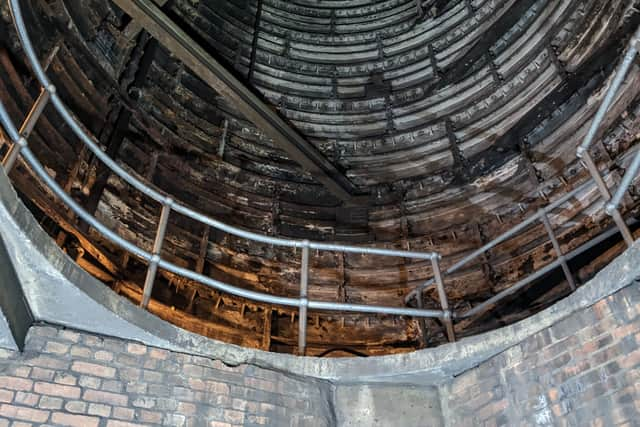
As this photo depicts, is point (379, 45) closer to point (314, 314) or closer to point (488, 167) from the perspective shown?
point (488, 167)

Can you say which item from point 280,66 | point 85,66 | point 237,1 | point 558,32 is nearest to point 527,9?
point 558,32

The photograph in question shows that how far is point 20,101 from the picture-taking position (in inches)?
221

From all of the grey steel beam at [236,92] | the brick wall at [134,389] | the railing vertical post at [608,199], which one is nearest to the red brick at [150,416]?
the brick wall at [134,389]

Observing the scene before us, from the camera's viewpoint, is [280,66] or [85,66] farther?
[280,66]

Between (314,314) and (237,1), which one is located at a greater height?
(237,1)

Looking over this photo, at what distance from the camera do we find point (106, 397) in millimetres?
3510

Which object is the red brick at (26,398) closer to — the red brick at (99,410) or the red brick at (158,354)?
the red brick at (99,410)

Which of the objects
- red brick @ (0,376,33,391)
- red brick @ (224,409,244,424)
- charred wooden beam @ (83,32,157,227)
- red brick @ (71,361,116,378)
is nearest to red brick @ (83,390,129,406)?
red brick @ (71,361,116,378)

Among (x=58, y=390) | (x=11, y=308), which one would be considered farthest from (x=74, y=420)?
(x=11, y=308)

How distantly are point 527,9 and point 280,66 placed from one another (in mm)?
3928

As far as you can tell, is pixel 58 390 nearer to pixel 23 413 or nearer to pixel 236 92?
pixel 23 413

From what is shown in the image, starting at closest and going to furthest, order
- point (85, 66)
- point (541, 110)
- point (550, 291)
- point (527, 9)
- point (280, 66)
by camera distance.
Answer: point (550, 291) < point (85, 66) < point (541, 110) < point (527, 9) < point (280, 66)

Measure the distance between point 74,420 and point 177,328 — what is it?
31.6 inches

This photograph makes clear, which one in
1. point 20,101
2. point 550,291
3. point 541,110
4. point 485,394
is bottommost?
point 485,394
